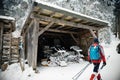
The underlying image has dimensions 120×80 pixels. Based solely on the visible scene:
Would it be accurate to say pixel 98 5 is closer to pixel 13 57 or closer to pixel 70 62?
pixel 70 62

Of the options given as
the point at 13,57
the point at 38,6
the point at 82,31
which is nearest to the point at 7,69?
the point at 13,57

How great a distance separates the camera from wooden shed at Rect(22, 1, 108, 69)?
5.80 m

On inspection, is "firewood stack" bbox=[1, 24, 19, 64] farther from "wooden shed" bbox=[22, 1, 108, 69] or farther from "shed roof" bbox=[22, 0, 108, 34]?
"shed roof" bbox=[22, 0, 108, 34]

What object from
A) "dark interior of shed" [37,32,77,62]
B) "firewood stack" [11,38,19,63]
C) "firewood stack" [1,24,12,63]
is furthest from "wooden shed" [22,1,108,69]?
"firewood stack" [1,24,12,63]

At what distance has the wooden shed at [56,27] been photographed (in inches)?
228

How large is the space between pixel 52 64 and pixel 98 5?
11.4 meters

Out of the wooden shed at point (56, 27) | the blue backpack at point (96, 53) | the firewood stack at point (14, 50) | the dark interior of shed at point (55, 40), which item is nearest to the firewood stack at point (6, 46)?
the firewood stack at point (14, 50)

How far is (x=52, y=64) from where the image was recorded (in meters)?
7.62

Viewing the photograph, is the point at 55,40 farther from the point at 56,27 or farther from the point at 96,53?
the point at 96,53

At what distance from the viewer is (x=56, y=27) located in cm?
863

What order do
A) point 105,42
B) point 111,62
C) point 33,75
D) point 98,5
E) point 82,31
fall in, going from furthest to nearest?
point 98,5 → point 105,42 → point 82,31 → point 111,62 → point 33,75

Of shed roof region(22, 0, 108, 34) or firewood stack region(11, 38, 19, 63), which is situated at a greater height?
shed roof region(22, 0, 108, 34)

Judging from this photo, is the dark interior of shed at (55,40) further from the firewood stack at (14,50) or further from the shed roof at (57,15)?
the shed roof at (57,15)

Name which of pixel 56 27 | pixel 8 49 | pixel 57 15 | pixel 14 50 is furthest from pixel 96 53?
pixel 14 50
